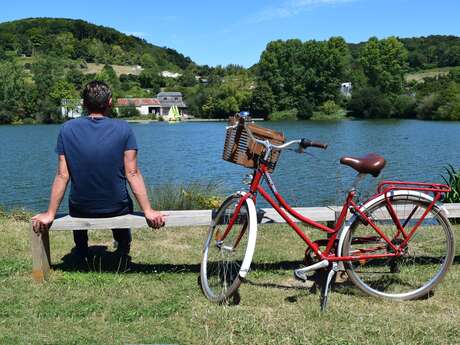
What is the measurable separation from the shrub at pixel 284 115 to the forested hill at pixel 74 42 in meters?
80.5

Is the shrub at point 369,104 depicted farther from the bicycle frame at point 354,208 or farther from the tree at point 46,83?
the bicycle frame at point 354,208

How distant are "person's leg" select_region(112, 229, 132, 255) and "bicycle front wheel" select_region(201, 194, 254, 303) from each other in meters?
0.95

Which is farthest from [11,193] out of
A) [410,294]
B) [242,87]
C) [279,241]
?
[242,87]

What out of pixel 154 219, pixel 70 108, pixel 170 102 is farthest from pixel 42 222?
pixel 170 102

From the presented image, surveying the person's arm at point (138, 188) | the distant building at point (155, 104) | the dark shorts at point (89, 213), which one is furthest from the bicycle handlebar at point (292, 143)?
the distant building at point (155, 104)

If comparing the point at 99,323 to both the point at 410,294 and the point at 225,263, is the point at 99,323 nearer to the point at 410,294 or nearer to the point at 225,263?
the point at 225,263

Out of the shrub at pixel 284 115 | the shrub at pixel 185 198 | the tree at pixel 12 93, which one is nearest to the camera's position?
the shrub at pixel 185 198

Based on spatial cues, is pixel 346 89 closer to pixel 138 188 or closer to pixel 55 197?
pixel 138 188

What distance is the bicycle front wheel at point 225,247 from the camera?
390 cm

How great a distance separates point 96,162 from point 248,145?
122 cm

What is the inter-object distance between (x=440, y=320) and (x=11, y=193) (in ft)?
48.6

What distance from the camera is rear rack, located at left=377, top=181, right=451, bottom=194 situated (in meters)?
3.71

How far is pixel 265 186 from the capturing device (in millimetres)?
4207

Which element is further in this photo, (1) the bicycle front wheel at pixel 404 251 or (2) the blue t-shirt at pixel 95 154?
(2) the blue t-shirt at pixel 95 154
